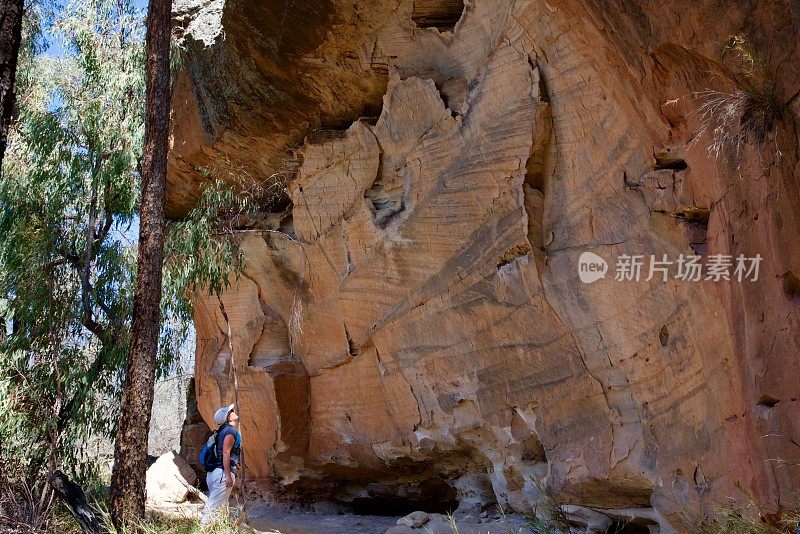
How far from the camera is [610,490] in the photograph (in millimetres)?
6066

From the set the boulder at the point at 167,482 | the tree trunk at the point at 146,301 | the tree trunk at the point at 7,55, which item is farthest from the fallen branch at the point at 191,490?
the tree trunk at the point at 7,55

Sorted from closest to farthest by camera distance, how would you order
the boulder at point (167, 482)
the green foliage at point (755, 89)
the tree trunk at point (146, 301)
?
the green foliage at point (755, 89), the tree trunk at point (146, 301), the boulder at point (167, 482)

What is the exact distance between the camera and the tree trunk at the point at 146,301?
5.58m

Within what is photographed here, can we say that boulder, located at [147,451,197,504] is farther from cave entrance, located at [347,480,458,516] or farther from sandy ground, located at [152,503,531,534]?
cave entrance, located at [347,480,458,516]

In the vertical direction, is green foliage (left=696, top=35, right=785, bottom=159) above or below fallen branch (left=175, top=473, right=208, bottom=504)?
above

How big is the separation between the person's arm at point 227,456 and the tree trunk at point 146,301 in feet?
3.62

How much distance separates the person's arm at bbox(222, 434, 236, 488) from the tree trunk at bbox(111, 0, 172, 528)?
3.62 feet

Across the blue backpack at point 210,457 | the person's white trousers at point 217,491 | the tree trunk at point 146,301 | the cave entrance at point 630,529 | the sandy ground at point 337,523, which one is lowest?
the sandy ground at point 337,523

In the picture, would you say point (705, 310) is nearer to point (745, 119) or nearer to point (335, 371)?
point (745, 119)

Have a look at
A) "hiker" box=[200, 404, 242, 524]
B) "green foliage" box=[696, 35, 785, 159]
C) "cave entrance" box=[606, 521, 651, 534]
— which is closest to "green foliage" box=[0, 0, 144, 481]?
"hiker" box=[200, 404, 242, 524]

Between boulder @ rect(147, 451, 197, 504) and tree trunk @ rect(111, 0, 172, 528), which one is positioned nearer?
tree trunk @ rect(111, 0, 172, 528)

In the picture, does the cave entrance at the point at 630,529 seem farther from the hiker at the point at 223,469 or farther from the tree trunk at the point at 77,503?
the tree trunk at the point at 77,503

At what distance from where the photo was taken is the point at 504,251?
21.2 ft

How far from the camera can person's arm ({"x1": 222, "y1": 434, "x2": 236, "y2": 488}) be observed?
22.0ft
